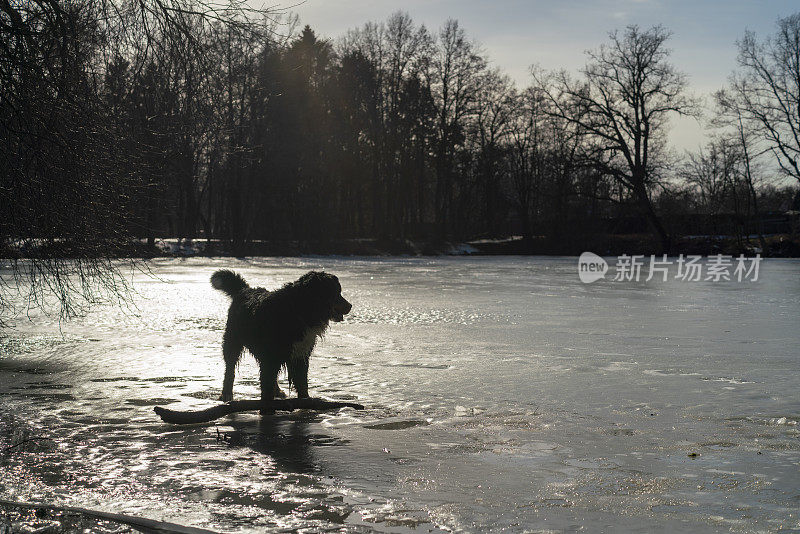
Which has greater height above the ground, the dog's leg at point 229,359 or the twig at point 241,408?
the dog's leg at point 229,359

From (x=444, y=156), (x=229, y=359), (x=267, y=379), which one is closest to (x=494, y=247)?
(x=444, y=156)

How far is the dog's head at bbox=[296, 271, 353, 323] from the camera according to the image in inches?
265

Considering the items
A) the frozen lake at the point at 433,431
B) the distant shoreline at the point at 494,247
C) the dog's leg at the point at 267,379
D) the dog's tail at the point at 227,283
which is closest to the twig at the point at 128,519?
the frozen lake at the point at 433,431

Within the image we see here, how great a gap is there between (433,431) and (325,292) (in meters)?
1.64

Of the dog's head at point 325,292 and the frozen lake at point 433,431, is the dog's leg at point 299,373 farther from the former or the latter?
the dog's head at point 325,292

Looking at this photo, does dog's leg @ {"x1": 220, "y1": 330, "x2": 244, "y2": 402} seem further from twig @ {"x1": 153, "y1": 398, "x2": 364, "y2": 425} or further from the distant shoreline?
the distant shoreline

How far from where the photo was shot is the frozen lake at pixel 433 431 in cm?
415

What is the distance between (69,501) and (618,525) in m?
2.88

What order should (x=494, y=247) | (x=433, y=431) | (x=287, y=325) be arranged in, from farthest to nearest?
1. (x=494, y=247)
2. (x=287, y=325)
3. (x=433, y=431)

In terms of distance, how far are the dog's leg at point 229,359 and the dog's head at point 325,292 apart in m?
0.91

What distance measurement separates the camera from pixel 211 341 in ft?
35.3

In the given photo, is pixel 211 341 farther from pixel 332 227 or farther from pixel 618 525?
pixel 332 227

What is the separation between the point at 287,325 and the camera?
21.7 feet

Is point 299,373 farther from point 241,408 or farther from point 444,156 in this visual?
point 444,156
